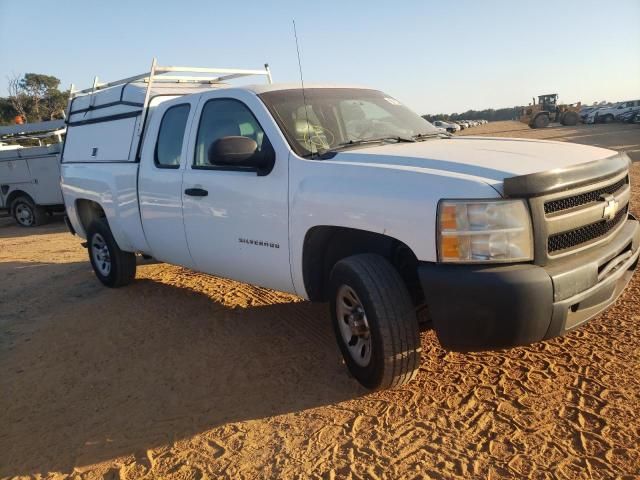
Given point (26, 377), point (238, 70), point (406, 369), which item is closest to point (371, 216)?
point (406, 369)

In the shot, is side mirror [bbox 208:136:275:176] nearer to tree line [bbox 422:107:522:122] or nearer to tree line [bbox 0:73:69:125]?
tree line [bbox 0:73:69:125]

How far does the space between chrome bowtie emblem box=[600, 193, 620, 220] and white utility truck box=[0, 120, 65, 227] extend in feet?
42.0

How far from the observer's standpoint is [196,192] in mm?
4250

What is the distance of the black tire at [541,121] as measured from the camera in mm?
38438

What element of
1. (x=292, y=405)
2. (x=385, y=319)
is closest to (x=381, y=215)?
(x=385, y=319)

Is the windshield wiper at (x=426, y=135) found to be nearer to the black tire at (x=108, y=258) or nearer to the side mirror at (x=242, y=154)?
the side mirror at (x=242, y=154)

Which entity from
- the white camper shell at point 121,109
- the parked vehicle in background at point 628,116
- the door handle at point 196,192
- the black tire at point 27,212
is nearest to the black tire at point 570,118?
the parked vehicle in background at point 628,116

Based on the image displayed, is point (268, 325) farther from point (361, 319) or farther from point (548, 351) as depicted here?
point (548, 351)

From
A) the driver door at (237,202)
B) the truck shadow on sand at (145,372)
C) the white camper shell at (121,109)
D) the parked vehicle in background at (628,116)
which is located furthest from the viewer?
the parked vehicle in background at (628,116)

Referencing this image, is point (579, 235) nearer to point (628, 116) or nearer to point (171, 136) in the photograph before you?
point (171, 136)

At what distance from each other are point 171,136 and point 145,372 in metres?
2.12

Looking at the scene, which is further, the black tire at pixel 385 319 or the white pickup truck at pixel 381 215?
the black tire at pixel 385 319

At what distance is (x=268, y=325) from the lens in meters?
4.66

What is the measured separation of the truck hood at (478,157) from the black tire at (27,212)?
502 inches
